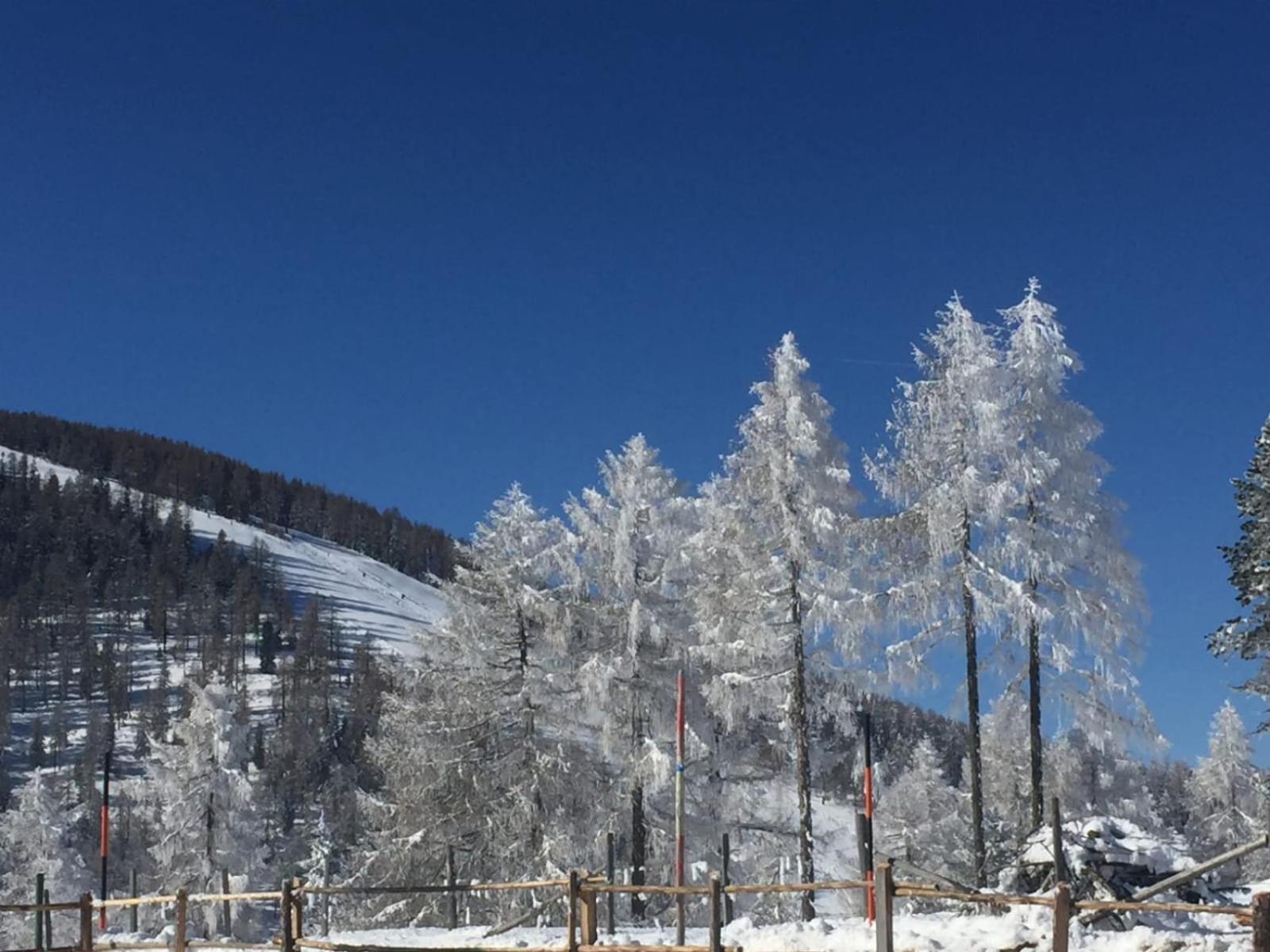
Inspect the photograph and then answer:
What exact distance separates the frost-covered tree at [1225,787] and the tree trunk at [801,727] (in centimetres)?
4250

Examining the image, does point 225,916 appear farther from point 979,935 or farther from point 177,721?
point 979,935

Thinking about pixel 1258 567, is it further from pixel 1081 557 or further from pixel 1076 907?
pixel 1076 907

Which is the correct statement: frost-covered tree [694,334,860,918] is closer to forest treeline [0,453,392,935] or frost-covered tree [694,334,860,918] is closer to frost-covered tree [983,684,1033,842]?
frost-covered tree [983,684,1033,842]

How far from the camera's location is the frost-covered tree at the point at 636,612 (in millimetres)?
30141

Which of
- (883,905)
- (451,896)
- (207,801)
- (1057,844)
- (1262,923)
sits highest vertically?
(1262,923)

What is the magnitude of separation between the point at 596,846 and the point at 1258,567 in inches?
635

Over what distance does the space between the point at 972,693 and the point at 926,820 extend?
38.5m

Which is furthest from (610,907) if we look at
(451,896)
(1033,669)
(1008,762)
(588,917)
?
(1008,762)

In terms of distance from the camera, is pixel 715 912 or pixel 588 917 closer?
pixel 715 912

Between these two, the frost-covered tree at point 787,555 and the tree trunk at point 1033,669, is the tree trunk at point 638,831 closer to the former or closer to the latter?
the frost-covered tree at point 787,555

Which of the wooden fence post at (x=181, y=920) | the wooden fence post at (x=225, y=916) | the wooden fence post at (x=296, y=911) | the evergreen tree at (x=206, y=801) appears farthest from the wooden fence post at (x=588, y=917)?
the evergreen tree at (x=206, y=801)

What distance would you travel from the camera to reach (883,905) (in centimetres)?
1466

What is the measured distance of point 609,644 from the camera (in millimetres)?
32031

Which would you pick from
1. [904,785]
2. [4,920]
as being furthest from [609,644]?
[904,785]
